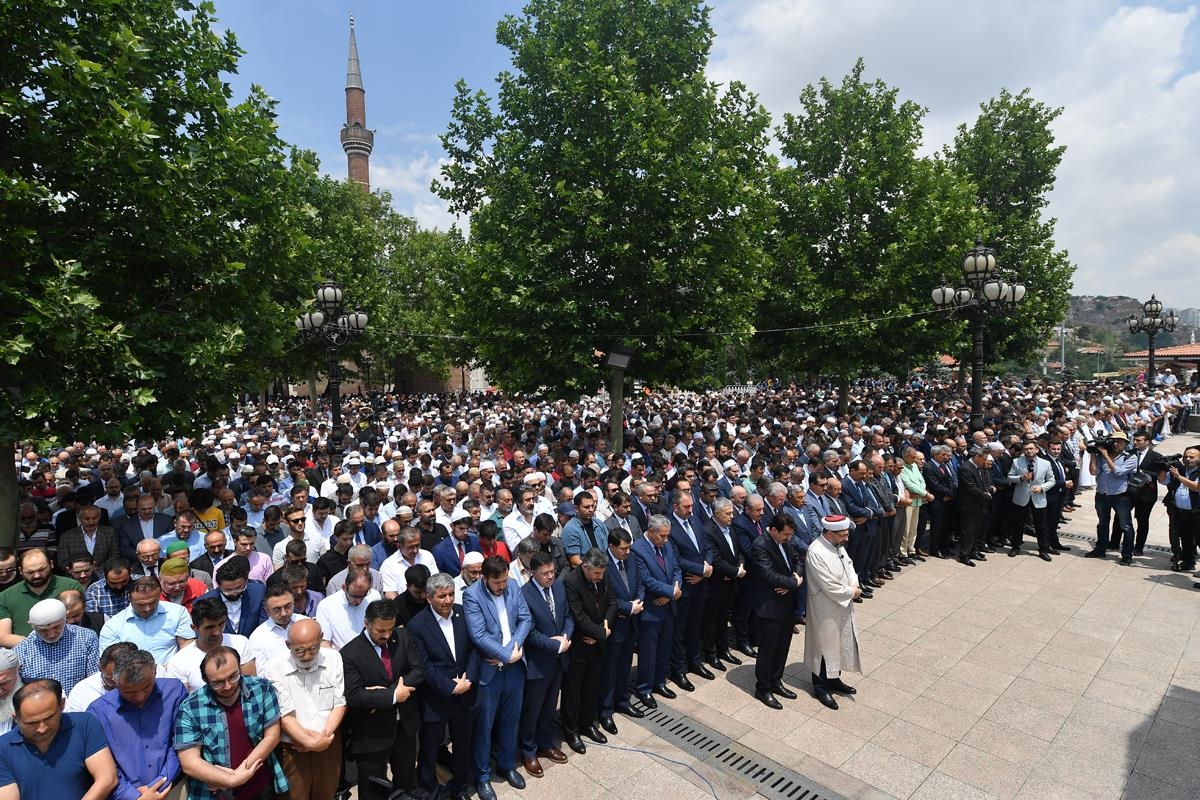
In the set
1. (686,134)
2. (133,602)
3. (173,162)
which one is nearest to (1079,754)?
(133,602)

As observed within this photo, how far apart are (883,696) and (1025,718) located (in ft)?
3.75

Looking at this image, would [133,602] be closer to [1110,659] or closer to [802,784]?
[802,784]

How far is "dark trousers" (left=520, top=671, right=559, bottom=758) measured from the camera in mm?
4980

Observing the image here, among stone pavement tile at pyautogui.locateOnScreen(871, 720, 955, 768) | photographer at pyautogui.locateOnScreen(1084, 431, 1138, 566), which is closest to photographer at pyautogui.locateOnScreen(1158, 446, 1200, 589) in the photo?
photographer at pyautogui.locateOnScreen(1084, 431, 1138, 566)

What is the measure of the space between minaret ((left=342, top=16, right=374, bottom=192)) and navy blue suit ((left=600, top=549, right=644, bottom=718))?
6062cm

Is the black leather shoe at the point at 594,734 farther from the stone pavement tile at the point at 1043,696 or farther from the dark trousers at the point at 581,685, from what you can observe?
the stone pavement tile at the point at 1043,696

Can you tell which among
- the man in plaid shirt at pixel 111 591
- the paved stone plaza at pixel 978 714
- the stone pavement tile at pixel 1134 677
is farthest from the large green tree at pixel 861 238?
the man in plaid shirt at pixel 111 591

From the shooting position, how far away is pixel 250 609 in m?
5.05

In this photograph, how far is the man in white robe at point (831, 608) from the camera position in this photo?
18.7ft

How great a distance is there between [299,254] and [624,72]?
822cm

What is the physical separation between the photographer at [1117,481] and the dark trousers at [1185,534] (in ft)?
1.72

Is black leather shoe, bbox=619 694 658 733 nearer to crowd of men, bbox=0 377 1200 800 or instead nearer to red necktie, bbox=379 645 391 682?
crowd of men, bbox=0 377 1200 800

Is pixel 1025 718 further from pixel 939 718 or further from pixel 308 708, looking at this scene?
pixel 308 708

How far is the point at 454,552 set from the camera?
6.70m
